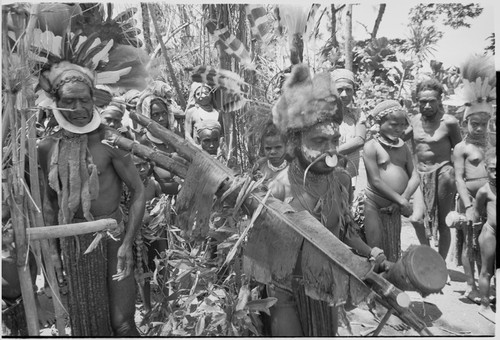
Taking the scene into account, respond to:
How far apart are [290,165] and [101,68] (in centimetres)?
126

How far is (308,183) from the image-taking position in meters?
2.90

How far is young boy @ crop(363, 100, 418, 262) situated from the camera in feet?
13.1

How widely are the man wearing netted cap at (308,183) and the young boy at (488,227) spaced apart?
145 centimetres

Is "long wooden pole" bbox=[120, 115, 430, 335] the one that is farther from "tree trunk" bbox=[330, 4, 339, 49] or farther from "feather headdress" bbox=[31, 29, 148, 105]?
"tree trunk" bbox=[330, 4, 339, 49]

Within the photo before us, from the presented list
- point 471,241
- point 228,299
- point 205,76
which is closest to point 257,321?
point 228,299

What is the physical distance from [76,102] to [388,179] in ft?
7.69

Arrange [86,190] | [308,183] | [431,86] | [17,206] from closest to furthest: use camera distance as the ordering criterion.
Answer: [17,206], [308,183], [86,190], [431,86]

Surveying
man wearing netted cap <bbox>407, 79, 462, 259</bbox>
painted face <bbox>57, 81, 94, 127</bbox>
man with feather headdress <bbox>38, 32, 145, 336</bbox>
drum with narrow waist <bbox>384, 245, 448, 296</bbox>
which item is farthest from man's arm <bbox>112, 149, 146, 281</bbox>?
man wearing netted cap <bbox>407, 79, 462, 259</bbox>

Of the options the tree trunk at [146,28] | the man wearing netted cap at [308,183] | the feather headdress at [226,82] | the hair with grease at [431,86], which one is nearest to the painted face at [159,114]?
the tree trunk at [146,28]

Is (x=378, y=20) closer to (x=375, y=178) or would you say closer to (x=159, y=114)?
(x=375, y=178)

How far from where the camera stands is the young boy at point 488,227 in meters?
3.91

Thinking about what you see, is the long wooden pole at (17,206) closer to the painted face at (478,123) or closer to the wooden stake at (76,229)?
the wooden stake at (76,229)

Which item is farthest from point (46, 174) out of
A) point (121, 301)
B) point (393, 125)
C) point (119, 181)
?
point (393, 125)

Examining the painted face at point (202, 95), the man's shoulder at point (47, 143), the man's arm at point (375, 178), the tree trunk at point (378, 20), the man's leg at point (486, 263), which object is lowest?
the man's leg at point (486, 263)
